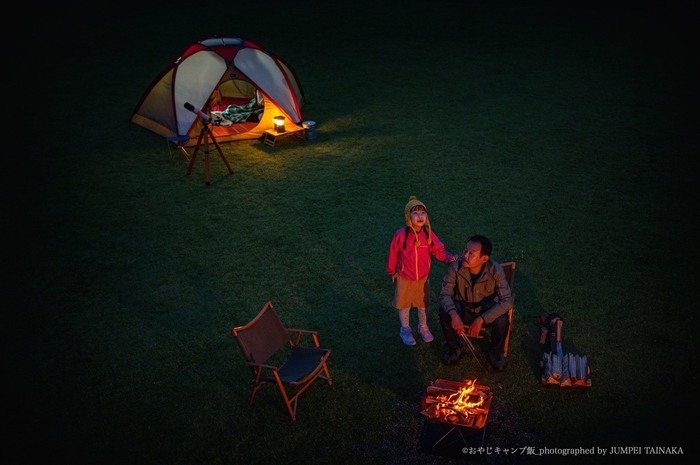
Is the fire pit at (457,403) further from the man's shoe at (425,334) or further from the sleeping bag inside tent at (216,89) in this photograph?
the sleeping bag inside tent at (216,89)

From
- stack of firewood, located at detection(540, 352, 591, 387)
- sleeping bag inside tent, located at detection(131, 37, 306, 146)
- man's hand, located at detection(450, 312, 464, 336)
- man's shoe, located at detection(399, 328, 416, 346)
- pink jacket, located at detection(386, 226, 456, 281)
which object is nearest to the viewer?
stack of firewood, located at detection(540, 352, 591, 387)

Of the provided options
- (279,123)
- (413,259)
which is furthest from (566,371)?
(279,123)

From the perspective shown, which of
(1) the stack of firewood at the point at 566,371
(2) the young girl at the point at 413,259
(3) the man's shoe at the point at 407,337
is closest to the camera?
(1) the stack of firewood at the point at 566,371

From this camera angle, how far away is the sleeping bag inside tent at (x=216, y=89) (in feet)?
41.8

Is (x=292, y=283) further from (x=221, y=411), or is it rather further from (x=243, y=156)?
(x=243, y=156)

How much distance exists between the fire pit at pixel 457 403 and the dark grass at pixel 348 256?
0.30 metres

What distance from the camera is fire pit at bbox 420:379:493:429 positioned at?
5.58m

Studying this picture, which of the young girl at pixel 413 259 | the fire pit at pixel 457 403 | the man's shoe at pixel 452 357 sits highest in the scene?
the young girl at pixel 413 259

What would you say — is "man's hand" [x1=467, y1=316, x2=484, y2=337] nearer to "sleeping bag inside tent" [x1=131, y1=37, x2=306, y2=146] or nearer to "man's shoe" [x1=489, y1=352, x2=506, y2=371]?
"man's shoe" [x1=489, y1=352, x2=506, y2=371]

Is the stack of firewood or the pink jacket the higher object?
the pink jacket

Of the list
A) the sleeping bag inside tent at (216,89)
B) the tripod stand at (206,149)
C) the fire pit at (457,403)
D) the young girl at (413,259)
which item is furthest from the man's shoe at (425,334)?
the sleeping bag inside tent at (216,89)

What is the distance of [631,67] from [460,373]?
15842 millimetres

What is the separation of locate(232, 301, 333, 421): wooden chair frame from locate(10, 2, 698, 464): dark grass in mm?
236

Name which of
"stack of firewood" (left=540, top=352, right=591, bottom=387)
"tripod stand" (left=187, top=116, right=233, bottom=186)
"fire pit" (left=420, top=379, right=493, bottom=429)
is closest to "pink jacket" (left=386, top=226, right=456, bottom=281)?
"fire pit" (left=420, top=379, right=493, bottom=429)
